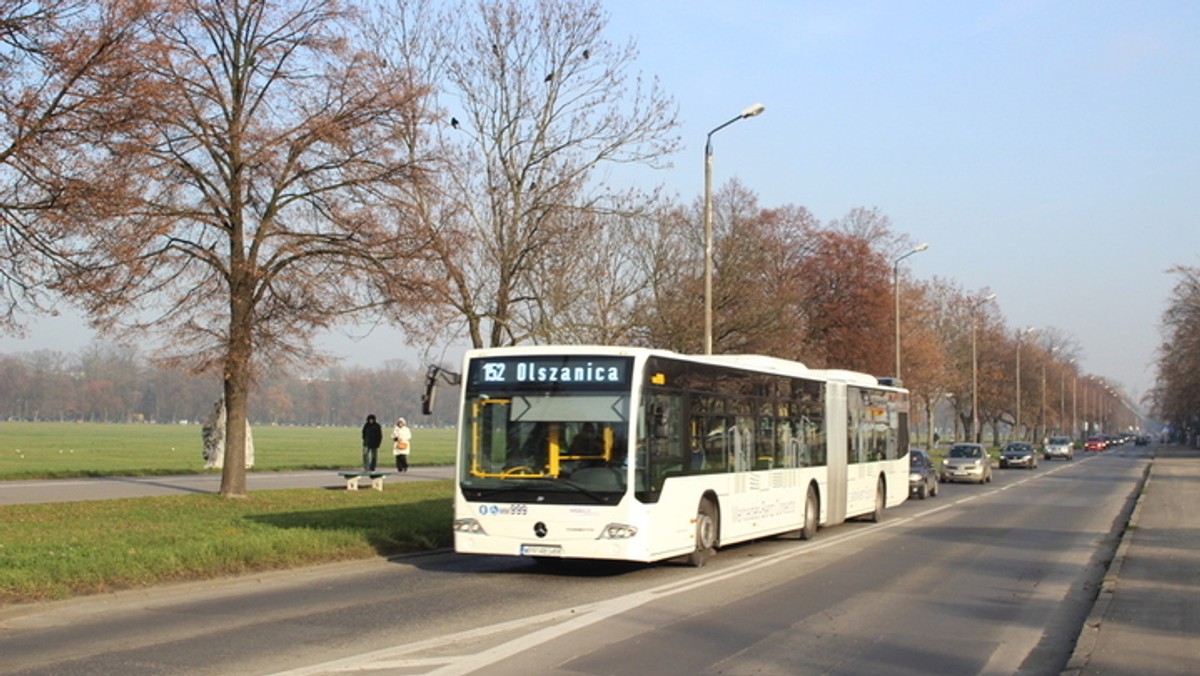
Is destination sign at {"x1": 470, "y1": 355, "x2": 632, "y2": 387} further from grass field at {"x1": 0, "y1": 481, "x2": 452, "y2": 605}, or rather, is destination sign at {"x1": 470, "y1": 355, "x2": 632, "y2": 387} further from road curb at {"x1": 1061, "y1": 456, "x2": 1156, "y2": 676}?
road curb at {"x1": 1061, "y1": 456, "x2": 1156, "y2": 676}

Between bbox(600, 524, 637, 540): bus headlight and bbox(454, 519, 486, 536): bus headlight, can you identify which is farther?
bbox(454, 519, 486, 536): bus headlight

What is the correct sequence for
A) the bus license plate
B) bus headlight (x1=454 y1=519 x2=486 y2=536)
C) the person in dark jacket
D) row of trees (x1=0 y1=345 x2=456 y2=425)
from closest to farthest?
the bus license plate
bus headlight (x1=454 y1=519 x2=486 y2=536)
the person in dark jacket
row of trees (x1=0 y1=345 x2=456 y2=425)

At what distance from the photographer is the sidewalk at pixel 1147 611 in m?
9.22

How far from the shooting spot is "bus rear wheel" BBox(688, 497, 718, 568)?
16281 mm

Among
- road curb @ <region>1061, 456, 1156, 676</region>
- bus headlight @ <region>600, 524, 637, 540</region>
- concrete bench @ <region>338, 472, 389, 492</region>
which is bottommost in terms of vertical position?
road curb @ <region>1061, 456, 1156, 676</region>

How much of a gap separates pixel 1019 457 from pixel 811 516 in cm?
4458

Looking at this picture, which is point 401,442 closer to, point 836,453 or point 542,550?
point 836,453

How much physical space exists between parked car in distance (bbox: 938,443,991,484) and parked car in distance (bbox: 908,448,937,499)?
8.99m

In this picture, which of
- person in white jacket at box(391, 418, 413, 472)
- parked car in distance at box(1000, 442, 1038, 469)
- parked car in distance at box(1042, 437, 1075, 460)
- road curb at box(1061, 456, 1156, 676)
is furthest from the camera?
parked car in distance at box(1042, 437, 1075, 460)

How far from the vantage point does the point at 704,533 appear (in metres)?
16.5

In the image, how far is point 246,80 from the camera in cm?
2312

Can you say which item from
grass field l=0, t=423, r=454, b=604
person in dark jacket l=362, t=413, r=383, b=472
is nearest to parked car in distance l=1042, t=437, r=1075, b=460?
person in dark jacket l=362, t=413, r=383, b=472

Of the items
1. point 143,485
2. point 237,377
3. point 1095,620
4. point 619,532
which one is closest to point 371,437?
point 143,485

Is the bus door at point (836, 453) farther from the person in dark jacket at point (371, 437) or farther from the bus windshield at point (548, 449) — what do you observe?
the person in dark jacket at point (371, 437)
